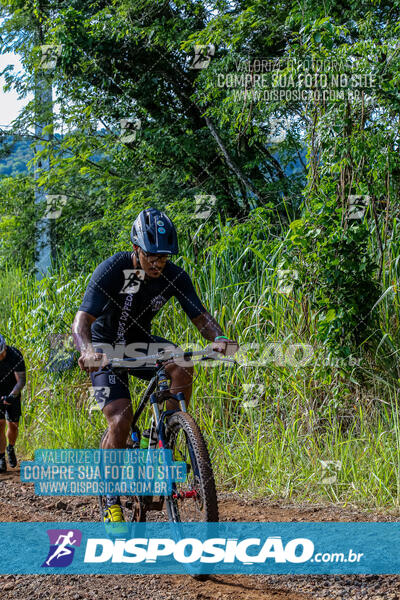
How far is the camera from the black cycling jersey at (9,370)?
802 cm

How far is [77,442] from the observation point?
758 centimetres

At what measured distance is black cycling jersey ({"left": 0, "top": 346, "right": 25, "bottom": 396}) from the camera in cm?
802

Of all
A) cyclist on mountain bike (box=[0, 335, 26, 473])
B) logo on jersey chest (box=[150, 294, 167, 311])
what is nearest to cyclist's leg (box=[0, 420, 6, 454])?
cyclist on mountain bike (box=[0, 335, 26, 473])

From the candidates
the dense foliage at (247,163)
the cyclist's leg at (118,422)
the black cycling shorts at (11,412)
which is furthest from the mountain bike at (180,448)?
the black cycling shorts at (11,412)

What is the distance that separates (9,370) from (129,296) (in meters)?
4.07

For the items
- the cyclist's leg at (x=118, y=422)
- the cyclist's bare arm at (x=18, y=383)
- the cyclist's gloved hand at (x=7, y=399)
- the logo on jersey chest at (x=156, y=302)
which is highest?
the logo on jersey chest at (x=156, y=302)

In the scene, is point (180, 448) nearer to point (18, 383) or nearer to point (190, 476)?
point (190, 476)

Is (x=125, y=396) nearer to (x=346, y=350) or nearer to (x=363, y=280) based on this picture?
(x=346, y=350)

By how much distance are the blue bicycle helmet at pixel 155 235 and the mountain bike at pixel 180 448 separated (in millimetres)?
668

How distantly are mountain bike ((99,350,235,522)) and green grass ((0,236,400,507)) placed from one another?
1666 mm

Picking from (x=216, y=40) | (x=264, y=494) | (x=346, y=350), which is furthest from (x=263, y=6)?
(x=264, y=494)

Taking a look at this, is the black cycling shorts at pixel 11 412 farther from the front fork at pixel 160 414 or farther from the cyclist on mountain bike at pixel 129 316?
the front fork at pixel 160 414

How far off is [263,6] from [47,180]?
4.63m

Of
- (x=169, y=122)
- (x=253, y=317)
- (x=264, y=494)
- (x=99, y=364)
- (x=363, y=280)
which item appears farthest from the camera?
(x=169, y=122)
